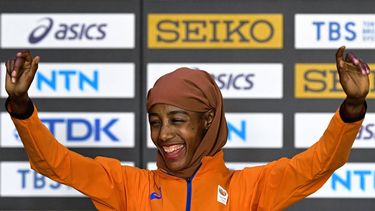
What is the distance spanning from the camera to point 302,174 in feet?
4.75

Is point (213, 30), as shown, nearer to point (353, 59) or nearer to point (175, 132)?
point (175, 132)

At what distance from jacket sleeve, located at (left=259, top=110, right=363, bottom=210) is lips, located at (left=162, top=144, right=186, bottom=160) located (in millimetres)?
193

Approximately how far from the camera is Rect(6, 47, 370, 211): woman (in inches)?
55.4

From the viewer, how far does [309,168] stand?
1.43m

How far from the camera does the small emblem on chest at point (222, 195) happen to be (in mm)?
1517

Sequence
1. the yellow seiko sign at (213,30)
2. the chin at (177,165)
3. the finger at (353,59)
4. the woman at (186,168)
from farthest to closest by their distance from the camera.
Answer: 1. the yellow seiko sign at (213,30)
2. the chin at (177,165)
3. the woman at (186,168)
4. the finger at (353,59)

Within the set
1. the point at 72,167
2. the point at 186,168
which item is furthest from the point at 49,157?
the point at 186,168

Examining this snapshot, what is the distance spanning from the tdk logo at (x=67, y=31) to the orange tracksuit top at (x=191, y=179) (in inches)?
35.6

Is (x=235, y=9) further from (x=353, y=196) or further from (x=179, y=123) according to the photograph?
(x=179, y=123)

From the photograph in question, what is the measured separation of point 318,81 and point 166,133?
105 centimetres

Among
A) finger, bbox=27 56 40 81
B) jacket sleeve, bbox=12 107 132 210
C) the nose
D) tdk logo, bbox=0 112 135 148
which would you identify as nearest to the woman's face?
the nose

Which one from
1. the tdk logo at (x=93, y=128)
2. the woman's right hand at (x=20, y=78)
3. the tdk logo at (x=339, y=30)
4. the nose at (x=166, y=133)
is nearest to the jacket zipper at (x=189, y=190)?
the nose at (x=166, y=133)

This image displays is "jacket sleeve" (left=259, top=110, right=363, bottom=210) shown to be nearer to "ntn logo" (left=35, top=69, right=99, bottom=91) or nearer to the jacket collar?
the jacket collar

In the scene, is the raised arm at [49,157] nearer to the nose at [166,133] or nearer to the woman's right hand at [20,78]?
the woman's right hand at [20,78]
